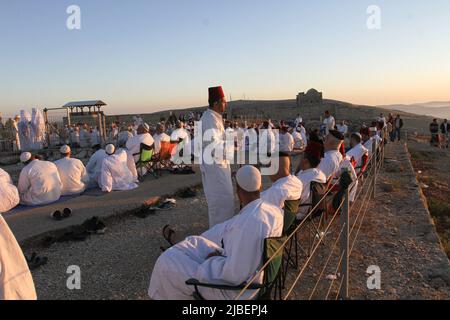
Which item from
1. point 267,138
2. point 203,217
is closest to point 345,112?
point 267,138

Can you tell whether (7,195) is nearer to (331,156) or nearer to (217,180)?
(217,180)

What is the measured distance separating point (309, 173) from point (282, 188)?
144 centimetres

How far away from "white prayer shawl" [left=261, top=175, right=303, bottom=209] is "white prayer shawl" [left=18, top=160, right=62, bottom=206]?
5242 mm

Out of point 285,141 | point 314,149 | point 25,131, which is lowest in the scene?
point 285,141

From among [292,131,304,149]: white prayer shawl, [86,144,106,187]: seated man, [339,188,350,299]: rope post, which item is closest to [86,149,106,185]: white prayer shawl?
[86,144,106,187]: seated man

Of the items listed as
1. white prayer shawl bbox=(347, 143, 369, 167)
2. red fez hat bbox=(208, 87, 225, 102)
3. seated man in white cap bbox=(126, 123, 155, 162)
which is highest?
red fez hat bbox=(208, 87, 225, 102)

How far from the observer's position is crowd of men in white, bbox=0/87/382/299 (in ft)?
8.84

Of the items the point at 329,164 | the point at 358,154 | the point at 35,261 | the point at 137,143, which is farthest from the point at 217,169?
the point at 137,143

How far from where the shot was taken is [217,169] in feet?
16.2

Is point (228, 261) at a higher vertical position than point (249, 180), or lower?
lower

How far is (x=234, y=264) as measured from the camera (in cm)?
271

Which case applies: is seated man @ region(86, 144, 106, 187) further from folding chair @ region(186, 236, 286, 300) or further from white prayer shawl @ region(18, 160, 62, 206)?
folding chair @ region(186, 236, 286, 300)

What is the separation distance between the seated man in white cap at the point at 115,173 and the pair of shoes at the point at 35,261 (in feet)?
12.1

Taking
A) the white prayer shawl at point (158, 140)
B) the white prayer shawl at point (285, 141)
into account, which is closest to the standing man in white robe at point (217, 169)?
the white prayer shawl at point (158, 140)
